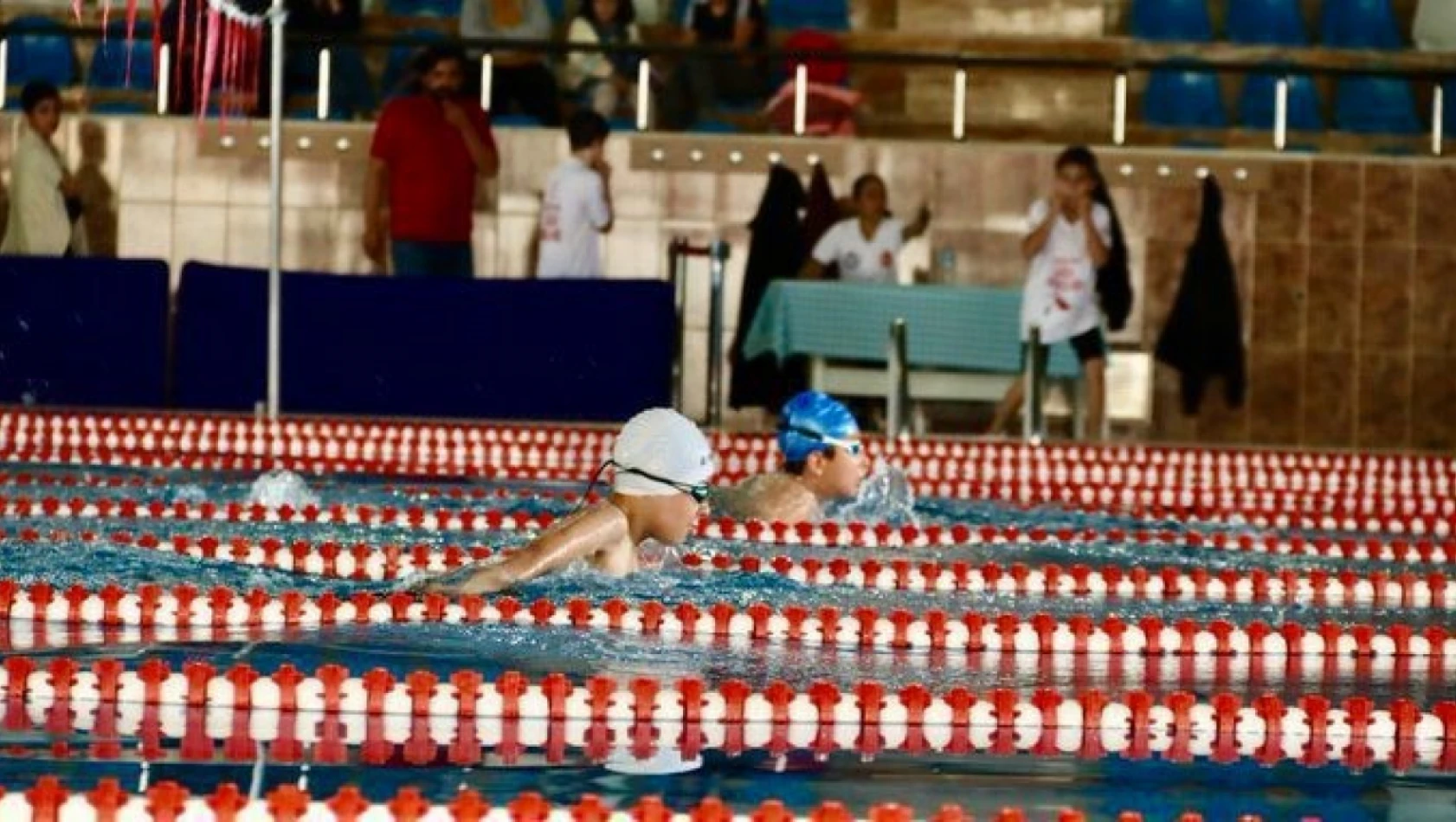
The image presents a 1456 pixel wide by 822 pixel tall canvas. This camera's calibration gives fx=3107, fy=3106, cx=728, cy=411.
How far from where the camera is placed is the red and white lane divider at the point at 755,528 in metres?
10.0

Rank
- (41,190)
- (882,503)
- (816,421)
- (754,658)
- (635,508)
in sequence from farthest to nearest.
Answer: (41,190) → (882,503) → (816,421) → (635,508) → (754,658)

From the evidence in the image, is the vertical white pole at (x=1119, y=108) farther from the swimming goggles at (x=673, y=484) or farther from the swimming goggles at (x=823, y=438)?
the swimming goggles at (x=673, y=484)

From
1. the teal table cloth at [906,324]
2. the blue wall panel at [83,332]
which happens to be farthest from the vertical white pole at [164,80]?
the teal table cloth at [906,324]

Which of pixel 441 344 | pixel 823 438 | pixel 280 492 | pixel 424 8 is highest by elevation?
pixel 424 8

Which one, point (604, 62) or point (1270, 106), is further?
point (1270, 106)

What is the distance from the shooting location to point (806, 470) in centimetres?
990

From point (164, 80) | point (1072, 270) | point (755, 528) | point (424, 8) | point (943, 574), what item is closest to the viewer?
point (943, 574)

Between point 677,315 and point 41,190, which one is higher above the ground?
point 41,190

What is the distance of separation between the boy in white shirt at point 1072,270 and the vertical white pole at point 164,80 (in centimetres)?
442

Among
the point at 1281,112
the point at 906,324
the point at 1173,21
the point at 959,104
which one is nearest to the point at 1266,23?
the point at 1173,21

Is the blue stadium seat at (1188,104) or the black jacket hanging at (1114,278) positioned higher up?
the blue stadium seat at (1188,104)

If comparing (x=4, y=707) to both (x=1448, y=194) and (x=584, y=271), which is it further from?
(x=1448, y=194)

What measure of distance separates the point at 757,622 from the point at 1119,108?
9.22 m

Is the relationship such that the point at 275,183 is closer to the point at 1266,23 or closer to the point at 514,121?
the point at 514,121
